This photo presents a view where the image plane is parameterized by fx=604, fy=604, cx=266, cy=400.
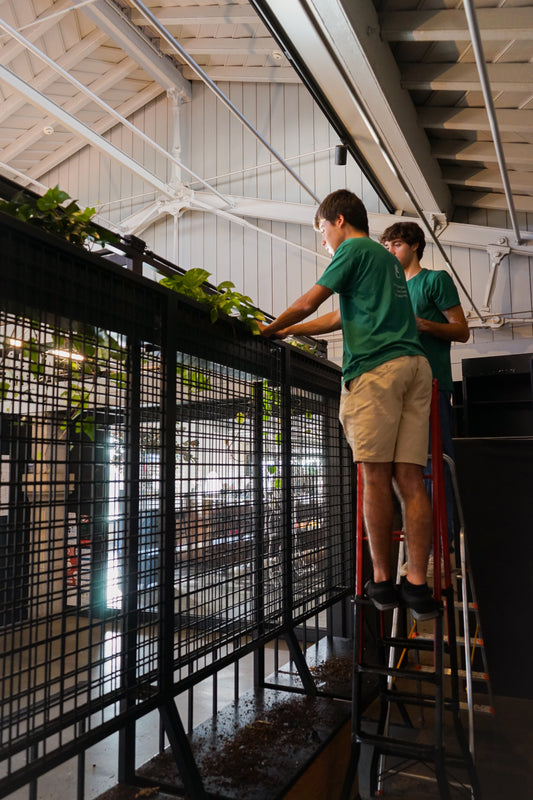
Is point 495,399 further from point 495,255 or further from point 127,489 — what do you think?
point 127,489

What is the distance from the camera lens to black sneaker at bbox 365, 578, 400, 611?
7.31 feet

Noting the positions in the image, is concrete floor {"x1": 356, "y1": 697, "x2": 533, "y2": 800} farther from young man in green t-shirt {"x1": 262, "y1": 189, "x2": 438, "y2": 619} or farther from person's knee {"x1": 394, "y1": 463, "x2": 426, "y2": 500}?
person's knee {"x1": 394, "y1": 463, "x2": 426, "y2": 500}

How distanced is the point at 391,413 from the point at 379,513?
38 cm

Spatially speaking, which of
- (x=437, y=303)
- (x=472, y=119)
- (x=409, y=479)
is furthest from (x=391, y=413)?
(x=472, y=119)

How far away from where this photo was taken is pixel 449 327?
303 centimetres

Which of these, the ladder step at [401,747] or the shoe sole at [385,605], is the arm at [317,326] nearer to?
the shoe sole at [385,605]

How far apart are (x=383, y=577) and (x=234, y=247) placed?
8937 mm

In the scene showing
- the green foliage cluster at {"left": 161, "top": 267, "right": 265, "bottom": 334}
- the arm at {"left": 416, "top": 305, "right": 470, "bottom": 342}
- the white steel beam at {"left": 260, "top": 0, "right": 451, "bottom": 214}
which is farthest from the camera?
the white steel beam at {"left": 260, "top": 0, "right": 451, "bottom": 214}

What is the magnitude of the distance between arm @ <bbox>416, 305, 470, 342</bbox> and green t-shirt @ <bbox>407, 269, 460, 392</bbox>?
42 mm

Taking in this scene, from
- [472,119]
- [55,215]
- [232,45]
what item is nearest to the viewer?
[55,215]

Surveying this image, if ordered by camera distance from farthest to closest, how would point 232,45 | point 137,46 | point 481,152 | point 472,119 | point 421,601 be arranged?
point 232,45 < point 137,46 < point 481,152 < point 472,119 < point 421,601

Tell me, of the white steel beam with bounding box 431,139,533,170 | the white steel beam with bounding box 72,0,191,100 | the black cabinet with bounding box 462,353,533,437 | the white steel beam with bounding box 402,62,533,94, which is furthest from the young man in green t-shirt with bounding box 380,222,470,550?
the white steel beam with bounding box 72,0,191,100

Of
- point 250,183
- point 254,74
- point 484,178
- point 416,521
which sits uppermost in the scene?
point 254,74

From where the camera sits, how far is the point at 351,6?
3.90 m
